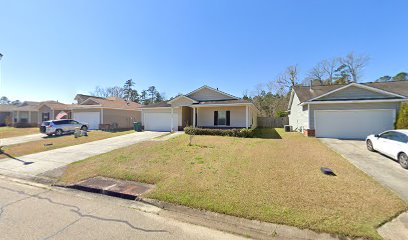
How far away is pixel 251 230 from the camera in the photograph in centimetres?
358

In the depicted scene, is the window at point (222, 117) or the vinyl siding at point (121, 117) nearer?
the window at point (222, 117)

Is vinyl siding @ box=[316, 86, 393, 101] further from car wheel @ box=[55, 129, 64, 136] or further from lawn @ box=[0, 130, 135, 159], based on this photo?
car wheel @ box=[55, 129, 64, 136]

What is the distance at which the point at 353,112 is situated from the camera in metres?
14.0

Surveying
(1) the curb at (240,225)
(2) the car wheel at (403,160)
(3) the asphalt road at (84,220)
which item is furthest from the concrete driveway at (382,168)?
(3) the asphalt road at (84,220)

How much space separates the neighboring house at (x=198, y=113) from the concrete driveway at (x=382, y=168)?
1057 cm

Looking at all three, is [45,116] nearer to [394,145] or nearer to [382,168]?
[382,168]

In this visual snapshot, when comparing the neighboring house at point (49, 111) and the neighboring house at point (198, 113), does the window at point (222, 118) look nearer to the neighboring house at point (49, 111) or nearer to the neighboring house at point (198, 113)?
the neighboring house at point (198, 113)

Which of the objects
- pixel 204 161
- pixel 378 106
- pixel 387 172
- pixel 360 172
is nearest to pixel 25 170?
pixel 204 161

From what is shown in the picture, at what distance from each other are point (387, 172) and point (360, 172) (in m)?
1.05

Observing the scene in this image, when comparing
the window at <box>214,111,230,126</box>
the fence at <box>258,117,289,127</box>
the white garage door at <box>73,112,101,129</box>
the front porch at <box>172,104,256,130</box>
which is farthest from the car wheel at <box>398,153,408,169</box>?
the white garage door at <box>73,112,101,129</box>

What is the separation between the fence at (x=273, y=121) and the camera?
1093 inches

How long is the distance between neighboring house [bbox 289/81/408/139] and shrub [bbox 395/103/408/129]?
803mm

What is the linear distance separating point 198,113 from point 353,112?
13.4m

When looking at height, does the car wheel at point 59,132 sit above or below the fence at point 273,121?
below
